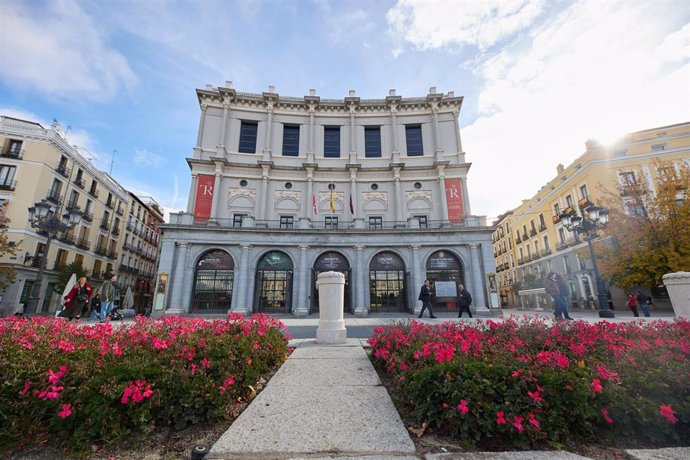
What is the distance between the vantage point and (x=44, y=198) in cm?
2197

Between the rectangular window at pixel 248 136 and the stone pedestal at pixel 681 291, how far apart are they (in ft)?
87.1

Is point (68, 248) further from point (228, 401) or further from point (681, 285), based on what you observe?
point (681, 285)

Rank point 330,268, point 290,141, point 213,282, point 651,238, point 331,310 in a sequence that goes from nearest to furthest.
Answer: point 331,310, point 651,238, point 213,282, point 330,268, point 290,141

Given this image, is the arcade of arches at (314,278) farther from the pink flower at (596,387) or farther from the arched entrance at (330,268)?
the pink flower at (596,387)

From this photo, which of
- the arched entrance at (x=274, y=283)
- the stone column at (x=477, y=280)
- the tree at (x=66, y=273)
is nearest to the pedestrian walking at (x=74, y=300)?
the arched entrance at (x=274, y=283)

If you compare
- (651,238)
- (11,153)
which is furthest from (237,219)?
(651,238)

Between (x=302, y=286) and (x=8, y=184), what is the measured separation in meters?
27.1

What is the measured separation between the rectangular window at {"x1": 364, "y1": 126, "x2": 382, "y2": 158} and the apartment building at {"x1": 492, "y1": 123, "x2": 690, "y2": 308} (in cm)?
1241

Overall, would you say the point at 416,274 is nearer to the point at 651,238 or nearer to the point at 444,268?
the point at 444,268

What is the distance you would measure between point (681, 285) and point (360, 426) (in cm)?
971

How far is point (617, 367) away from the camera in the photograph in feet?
10.8

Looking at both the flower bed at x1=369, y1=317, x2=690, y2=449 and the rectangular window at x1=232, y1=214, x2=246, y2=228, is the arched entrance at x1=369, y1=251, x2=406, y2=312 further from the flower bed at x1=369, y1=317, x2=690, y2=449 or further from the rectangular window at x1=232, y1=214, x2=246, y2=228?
the flower bed at x1=369, y1=317, x2=690, y2=449

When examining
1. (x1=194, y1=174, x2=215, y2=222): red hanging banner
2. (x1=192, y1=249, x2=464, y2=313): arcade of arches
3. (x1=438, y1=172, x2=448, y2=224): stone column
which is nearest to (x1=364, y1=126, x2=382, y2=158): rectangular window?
(x1=438, y1=172, x2=448, y2=224): stone column

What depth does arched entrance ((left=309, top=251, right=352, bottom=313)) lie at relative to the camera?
2064 cm
